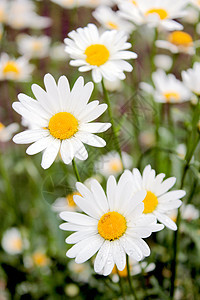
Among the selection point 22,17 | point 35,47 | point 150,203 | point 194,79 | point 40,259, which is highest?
point 22,17

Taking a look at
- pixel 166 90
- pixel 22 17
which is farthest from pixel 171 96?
pixel 22 17

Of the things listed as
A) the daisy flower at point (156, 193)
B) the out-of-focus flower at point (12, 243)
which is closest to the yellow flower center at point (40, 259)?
the out-of-focus flower at point (12, 243)

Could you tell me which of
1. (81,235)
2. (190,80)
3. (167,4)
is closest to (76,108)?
(81,235)

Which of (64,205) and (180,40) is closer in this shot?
(64,205)

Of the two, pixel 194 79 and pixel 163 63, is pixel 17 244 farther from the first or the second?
pixel 163 63

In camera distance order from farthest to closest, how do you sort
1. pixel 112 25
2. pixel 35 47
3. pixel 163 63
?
pixel 163 63
pixel 35 47
pixel 112 25

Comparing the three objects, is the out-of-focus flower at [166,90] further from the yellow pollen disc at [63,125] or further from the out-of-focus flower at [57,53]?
the out-of-focus flower at [57,53]

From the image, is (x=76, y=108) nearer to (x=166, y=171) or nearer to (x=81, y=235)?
(x=81, y=235)

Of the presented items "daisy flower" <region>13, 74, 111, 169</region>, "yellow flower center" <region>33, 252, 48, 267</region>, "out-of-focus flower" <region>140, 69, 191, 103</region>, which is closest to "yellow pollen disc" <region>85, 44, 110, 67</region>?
"daisy flower" <region>13, 74, 111, 169</region>
